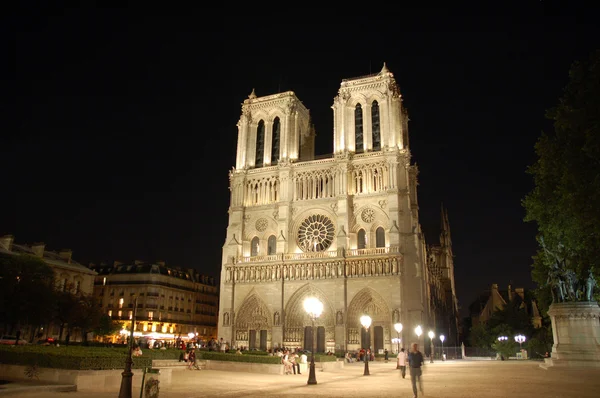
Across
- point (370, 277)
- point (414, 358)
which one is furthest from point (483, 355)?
point (414, 358)

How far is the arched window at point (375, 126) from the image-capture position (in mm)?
48906

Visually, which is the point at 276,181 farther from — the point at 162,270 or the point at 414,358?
the point at 414,358

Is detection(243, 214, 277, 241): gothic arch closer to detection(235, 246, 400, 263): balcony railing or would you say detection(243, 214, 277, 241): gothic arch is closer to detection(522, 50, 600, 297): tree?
detection(235, 246, 400, 263): balcony railing

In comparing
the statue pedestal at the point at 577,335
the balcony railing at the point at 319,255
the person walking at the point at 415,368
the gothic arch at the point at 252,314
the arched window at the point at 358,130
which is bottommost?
the person walking at the point at 415,368

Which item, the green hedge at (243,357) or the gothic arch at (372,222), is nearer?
the green hedge at (243,357)

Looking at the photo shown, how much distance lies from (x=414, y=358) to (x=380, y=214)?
3241 centimetres

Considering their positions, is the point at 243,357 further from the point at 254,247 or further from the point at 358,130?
the point at 358,130

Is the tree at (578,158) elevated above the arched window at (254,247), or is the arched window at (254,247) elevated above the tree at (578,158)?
the arched window at (254,247)

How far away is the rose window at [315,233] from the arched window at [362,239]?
2.50m

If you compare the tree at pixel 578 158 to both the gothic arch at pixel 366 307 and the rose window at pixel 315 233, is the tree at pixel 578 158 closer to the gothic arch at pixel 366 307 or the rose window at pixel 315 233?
the gothic arch at pixel 366 307

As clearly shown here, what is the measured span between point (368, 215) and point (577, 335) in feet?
81.6

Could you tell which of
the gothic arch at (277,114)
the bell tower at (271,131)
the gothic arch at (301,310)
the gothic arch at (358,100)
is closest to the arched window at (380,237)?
the gothic arch at (301,310)

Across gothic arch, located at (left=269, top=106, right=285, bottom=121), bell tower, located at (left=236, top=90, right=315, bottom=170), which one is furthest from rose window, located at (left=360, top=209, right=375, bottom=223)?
gothic arch, located at (left=269, top=106, right=285, bottom=121)

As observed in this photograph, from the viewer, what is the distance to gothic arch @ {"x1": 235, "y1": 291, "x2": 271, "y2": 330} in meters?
46.9
